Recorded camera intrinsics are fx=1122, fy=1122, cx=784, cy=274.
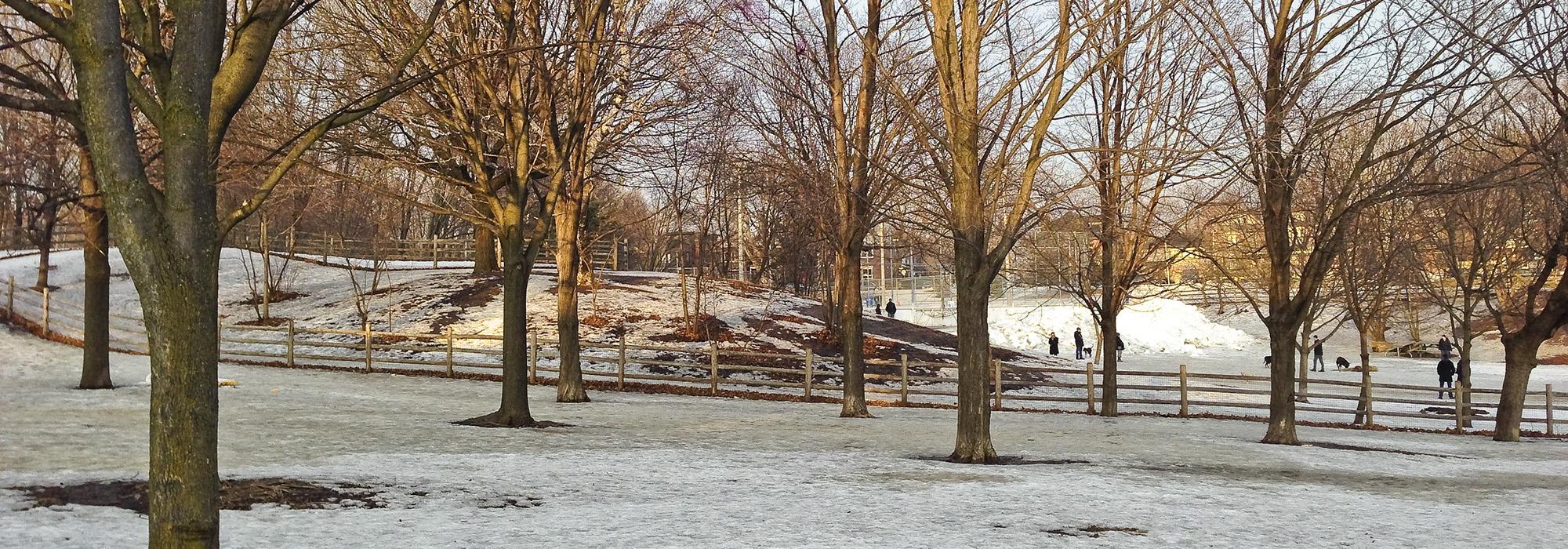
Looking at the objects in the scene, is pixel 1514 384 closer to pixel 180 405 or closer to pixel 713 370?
pixel 713 370

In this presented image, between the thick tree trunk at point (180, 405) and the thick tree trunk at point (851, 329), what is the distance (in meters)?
13.8

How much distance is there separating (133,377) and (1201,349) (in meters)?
45.9

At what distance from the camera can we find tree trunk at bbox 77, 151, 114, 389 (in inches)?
718

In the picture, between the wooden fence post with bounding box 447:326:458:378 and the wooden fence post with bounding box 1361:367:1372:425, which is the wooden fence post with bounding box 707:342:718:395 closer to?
the wooden fence post with bounding box 447:326:458:378

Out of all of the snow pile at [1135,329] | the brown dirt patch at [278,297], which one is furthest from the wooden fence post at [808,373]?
the snow pile at [1135,329]

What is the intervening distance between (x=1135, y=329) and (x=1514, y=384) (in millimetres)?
35952

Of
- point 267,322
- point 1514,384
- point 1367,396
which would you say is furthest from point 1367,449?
point 267,322

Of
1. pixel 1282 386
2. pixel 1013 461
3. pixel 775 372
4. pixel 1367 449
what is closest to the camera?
pixel 1013 461

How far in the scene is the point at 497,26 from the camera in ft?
60.4

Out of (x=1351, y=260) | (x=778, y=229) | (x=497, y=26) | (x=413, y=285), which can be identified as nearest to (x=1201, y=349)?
(x=778, y=229)

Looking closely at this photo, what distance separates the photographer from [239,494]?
990 cm

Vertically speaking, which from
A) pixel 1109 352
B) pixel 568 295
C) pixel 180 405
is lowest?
pixel 1109 352

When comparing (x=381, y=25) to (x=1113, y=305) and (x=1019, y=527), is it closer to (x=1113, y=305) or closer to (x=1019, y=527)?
(x=1019, y=527)

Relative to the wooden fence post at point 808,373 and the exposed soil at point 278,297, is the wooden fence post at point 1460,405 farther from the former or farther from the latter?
the exposed soil at point 278,297
